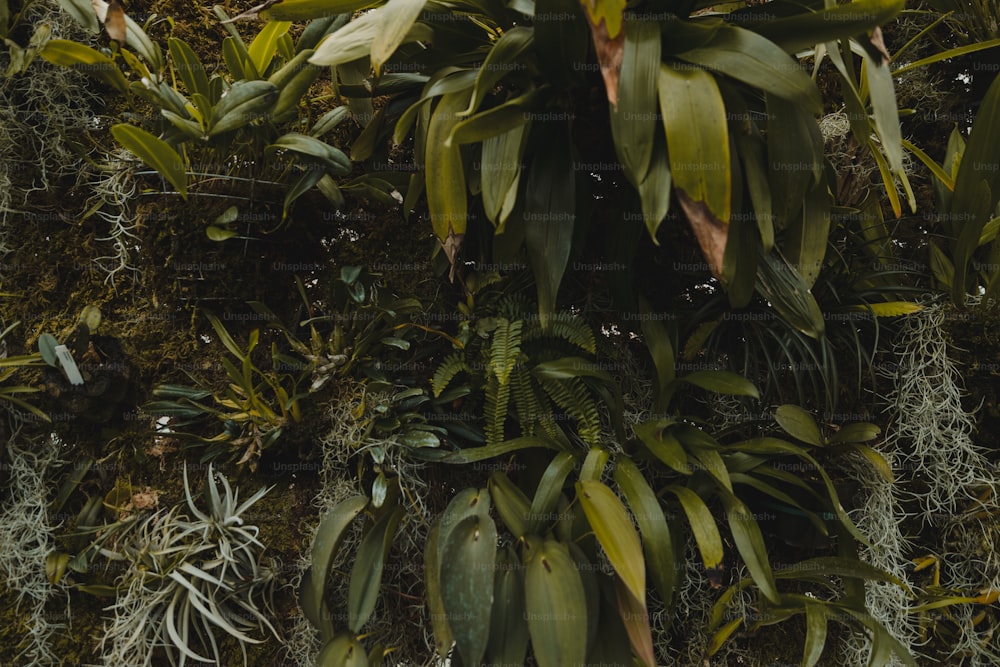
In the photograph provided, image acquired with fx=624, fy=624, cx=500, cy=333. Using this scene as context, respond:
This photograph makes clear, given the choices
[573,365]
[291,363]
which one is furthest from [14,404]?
[573,365]

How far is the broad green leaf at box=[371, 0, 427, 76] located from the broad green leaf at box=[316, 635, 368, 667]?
96 centimetres

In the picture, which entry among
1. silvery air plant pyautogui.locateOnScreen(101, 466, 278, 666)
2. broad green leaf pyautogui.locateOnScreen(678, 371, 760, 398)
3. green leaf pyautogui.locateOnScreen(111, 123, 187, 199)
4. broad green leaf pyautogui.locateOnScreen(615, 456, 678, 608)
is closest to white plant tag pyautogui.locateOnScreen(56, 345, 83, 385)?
silvery air plant pyautogui.locateOnScreen(101, 466, 278, 666)

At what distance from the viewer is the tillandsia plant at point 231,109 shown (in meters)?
1.11

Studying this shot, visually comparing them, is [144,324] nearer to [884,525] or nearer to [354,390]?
[354,390]

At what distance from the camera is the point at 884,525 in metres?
1.31

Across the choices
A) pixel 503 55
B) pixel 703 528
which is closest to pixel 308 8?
pixel 503 55

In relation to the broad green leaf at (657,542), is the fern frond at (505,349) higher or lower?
higher

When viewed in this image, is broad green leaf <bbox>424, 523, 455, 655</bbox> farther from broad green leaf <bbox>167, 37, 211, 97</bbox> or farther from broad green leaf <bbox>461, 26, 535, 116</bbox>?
broad green leaf <bbox>167, 37, 211, 97</bbox>

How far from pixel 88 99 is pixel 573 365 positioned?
48.2 inches

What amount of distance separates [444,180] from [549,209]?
0.20 meters

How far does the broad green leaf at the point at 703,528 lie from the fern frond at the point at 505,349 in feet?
1.27

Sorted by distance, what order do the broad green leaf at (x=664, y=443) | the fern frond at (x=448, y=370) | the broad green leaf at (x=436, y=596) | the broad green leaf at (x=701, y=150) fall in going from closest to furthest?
the broad green leaf at (x=701, y=150)
the broad green leaf at (x=436, y=596)
the broad green leaf at (x=664, y=443)
the fern frond at (x=448, y=370)

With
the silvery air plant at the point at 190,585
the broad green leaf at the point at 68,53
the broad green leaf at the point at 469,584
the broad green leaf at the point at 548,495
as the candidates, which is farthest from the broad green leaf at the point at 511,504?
the broad green leaf at the point at 68,53

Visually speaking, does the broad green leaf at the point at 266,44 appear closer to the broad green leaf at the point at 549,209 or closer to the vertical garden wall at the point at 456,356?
the vertical garden wall at the point at 456,356
